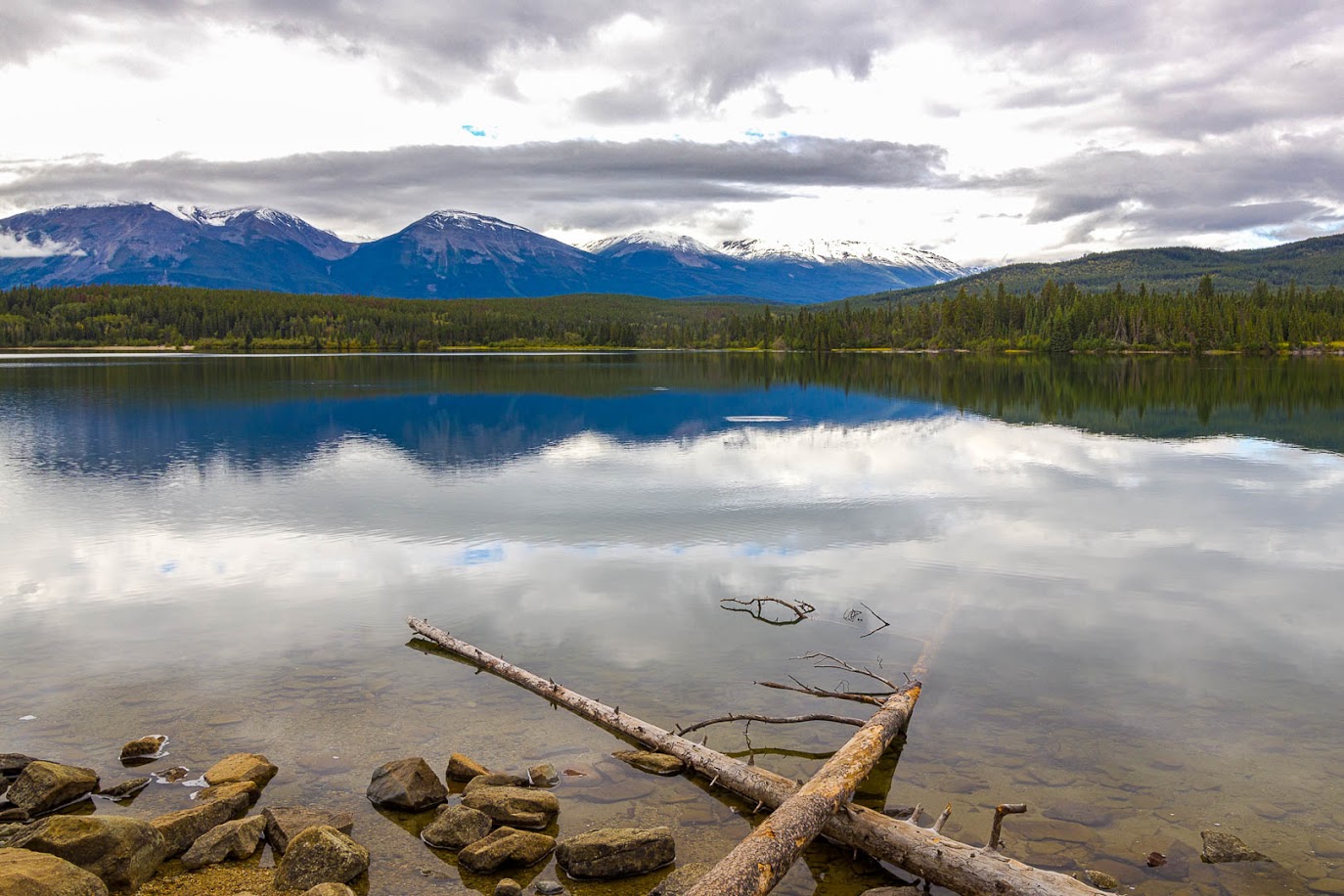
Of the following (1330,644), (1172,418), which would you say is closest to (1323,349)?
→ (1172,418)

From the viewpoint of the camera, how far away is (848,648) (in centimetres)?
1639

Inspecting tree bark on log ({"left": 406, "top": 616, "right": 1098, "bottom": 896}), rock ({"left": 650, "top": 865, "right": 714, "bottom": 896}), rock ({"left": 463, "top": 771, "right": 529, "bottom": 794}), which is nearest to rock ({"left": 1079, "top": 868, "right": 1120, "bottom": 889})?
tree bark on log ({"left": 406, "top": 616, "right": 1098, "bottom": 896})

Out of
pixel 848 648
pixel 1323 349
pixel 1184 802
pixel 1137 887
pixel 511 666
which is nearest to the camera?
pixel 1137 887

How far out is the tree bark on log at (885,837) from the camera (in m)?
8.91

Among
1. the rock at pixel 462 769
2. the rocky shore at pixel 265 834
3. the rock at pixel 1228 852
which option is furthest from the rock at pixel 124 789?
the rock at pixel 1228 852

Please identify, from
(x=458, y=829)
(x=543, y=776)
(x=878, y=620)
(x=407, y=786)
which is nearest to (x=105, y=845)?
(x=407, y=786)

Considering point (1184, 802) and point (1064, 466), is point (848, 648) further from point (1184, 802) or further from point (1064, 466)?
point (1064, 466)

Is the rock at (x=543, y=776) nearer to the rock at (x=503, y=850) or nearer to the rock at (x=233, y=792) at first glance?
the rock at (x=503, y=850)

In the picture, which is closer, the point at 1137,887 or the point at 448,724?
the point at 1137,887

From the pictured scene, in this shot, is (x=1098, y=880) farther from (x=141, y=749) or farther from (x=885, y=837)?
(x=141, y=749)

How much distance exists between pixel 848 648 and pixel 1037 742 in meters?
4.24

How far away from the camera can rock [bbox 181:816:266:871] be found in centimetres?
1001

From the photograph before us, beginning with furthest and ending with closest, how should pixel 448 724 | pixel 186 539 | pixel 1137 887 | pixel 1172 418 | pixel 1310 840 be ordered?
pixel 1172 418
pixel 186 539
pixel 448 724
pixel 1310 840
pixel 1137 887

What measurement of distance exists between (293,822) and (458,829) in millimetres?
1865
